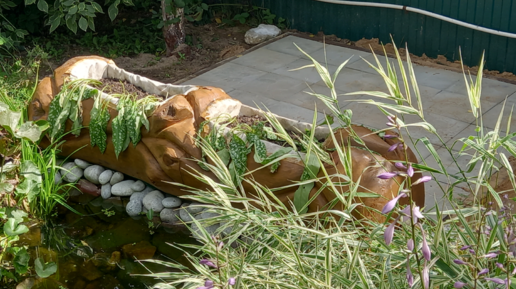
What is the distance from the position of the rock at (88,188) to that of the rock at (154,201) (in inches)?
20.3

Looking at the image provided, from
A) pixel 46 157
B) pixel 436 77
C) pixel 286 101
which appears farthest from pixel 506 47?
pixel 46 157

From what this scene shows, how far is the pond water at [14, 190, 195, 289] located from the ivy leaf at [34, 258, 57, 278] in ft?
0.46

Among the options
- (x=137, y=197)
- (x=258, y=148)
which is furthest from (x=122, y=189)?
(x=258, y=148)

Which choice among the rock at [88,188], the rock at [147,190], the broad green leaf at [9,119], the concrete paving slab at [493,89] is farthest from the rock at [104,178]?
the concrete paving slab at [493,89]

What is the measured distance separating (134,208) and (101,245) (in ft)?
1.38

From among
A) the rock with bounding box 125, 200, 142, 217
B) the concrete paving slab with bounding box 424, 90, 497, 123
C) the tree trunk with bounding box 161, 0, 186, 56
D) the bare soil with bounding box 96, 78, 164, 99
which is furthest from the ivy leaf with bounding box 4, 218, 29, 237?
the tree trunk with bounding box 161, 0, 186, 56

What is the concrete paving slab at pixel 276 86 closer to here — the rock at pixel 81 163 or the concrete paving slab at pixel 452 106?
the concrete paving slab at pixel 452 106

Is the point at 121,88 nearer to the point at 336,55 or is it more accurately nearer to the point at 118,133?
the point at 118,133

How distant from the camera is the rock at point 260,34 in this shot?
816 cm

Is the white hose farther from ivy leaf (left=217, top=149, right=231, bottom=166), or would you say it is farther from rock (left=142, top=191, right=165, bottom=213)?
rock (left=142, top=191, right=165, bottom=213)

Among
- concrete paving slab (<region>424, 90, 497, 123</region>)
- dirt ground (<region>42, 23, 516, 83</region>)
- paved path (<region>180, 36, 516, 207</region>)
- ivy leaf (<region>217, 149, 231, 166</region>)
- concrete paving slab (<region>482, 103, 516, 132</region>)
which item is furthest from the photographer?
dirt ground (<region>42, 23, 516, 83</region>)

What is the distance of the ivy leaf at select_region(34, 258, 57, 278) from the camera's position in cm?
395

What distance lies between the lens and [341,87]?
6781 millimetres

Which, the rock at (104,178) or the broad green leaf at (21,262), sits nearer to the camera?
the broad green leaf at (21,262)
